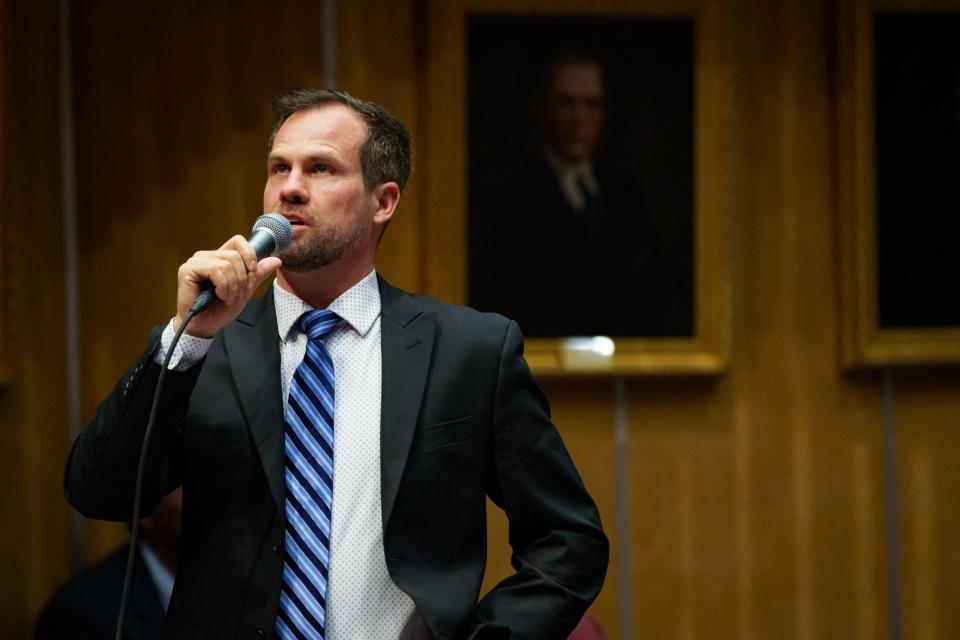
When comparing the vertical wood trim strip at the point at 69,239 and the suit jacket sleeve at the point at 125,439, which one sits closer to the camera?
the suit jacket sleeve at the point at 125,439

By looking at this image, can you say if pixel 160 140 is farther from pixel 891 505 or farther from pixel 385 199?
pixel 891 505

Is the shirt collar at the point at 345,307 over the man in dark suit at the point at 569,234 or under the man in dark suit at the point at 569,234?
under

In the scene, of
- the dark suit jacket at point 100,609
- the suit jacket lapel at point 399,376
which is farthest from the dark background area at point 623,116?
the suit jacket lapel at point 399,376

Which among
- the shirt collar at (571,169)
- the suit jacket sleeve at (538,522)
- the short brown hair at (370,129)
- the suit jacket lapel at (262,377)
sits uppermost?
the shirt collar at (571,169)

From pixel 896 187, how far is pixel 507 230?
141 centimetres

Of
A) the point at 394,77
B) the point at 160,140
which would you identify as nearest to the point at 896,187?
the point at 394,77

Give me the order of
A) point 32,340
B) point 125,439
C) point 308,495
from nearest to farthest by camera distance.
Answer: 1. point 125,439
2. point 308,495
3. point 32,340

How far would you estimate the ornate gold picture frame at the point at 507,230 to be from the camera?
4043mm

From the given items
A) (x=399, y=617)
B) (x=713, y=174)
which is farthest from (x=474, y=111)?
(x=399, y=617)

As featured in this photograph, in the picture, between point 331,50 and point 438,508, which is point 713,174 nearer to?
point 331,50

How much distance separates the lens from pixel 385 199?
89.6 inches

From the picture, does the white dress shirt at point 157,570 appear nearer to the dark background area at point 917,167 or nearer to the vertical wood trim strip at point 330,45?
the vertical wood trim strip at point 330,45

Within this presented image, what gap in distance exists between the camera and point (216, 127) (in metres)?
4.01

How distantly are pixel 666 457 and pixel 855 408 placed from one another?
2.34 ft
